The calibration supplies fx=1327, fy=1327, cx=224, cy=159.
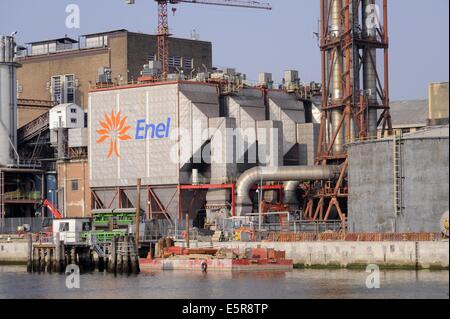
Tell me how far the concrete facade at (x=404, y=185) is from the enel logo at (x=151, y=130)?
29.2m

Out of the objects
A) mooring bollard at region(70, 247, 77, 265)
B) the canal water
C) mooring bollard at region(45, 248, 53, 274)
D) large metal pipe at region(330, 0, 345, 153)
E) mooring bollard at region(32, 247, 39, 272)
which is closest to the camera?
the canal water

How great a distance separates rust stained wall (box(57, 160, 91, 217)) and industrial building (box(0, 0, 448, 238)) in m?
0.16

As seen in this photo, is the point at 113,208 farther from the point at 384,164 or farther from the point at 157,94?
the point at 384,164

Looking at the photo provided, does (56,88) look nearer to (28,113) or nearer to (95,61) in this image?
(28,113)

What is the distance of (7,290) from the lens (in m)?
91.6

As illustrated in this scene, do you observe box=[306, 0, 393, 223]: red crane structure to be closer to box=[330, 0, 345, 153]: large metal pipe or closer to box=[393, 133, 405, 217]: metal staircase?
box=[330, 0, 345, 153]: large metal pipe

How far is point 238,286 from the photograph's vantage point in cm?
8956

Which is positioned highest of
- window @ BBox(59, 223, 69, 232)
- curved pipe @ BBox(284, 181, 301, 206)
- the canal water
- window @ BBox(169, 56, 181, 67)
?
window @ BBox(169, 56, 181, 67)

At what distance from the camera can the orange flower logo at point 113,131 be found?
14412 cm

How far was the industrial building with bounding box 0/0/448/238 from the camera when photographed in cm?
13000

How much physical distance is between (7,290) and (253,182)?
46.7 m

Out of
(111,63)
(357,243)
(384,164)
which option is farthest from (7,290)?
(111,63)

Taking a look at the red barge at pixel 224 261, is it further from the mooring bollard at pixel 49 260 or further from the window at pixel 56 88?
the window at pixel 56 88

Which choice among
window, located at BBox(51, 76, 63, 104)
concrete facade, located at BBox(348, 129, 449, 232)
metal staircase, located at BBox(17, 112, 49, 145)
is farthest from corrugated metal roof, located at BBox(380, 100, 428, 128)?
window, located at BBox(51, 76, 63, 104)
